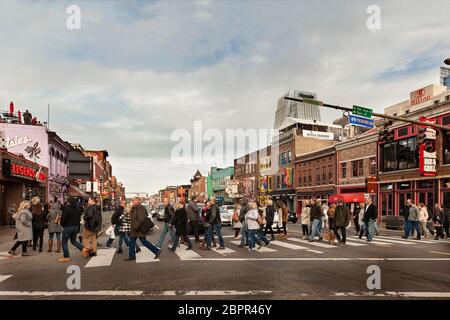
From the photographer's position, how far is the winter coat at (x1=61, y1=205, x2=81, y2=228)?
38.4 feet

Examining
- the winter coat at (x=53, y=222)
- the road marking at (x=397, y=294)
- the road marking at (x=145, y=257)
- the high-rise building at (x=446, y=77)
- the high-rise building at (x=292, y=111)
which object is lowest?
the road marking at (x=145, y=257)

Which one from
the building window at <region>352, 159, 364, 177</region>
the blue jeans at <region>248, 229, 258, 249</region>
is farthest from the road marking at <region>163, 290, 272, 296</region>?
the building window at <region>352, 159, 364, 177</region>

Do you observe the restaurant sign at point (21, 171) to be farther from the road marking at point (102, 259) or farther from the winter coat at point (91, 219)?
the winter coat at point (91, 219)

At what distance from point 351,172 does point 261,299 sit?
3601 cm

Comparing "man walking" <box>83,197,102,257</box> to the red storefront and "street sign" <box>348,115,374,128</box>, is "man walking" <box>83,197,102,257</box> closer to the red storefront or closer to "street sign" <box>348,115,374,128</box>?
"street sign" <box>348,115,374,128</box>

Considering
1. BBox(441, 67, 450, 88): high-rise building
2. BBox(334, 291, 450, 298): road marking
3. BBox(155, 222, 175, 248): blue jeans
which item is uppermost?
BBox(441, 67, 450, 88): high-rise building

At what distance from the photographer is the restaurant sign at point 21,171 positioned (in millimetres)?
24038

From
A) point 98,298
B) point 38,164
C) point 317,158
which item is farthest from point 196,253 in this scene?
point 317,158

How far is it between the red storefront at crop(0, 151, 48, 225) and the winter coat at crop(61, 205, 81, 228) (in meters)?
14.9

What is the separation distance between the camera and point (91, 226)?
1198cm

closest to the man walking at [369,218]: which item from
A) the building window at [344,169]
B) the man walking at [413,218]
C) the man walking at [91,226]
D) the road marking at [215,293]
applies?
the man walking at [413,218]

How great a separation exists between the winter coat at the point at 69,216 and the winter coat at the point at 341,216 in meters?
9.45

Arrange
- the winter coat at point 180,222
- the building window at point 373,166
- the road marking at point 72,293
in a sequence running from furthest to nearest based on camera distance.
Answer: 1. the building window at point 373,166
2. the winter coat at point 180,222
3. the road marking at point 72,293
